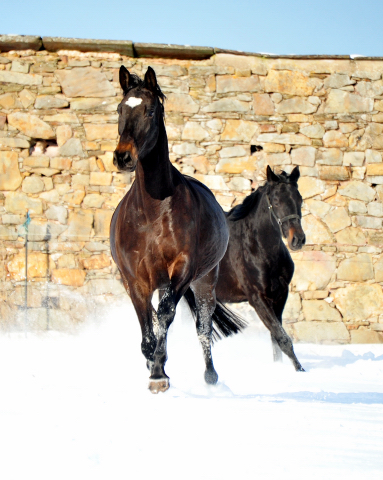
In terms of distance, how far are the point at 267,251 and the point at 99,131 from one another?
3882 millimetres

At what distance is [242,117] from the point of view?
8.78 meters

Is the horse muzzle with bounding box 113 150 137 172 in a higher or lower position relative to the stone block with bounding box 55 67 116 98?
lower

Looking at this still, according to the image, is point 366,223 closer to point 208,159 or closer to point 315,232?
point 315,232

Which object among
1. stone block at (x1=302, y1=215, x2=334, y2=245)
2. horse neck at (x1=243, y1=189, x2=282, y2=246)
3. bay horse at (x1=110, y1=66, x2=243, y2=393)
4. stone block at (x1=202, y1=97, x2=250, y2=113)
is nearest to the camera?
bay horse at (x1=110, y1=66, x2=243, y2=393)

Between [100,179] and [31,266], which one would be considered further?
[100,179]

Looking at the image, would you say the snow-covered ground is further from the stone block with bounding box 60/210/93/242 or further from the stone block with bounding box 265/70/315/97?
the stone block with bounding box 265/70/315/97

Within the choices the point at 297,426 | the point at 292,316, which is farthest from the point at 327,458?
the point at 292,316

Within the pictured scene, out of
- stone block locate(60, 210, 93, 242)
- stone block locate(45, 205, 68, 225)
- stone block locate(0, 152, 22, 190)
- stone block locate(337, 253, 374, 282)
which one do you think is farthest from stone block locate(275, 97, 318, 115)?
stone block locate(0, 152, 22, 190)

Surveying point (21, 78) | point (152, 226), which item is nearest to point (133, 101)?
point (152, 226)

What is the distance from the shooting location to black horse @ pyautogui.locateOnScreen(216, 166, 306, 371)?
567 cm

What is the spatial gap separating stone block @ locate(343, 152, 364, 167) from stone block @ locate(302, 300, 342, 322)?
2.28 m

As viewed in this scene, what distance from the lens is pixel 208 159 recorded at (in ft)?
28.5

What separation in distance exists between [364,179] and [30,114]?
209 inches

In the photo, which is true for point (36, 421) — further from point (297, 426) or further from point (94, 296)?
point (94, 296)
